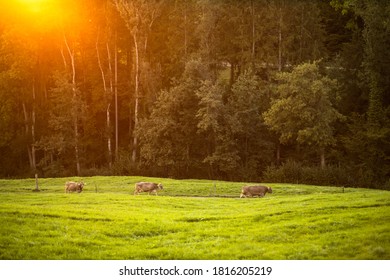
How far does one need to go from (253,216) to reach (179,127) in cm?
3626

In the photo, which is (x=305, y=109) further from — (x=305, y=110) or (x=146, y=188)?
(x=146, y=188)

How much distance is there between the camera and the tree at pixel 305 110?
58.9 meters

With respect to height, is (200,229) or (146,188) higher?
(146,188)

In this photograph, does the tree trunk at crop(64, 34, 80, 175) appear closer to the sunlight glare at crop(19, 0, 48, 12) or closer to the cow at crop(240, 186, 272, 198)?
the sunlight glare at crop(19, 0, 48, 12)

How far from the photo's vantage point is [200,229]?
90.3 ft

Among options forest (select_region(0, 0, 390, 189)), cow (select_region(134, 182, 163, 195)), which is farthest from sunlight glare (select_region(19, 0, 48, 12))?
cow (select_region(134, 182, 163, 195))

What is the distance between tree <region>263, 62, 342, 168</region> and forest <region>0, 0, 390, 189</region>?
13 centimetres

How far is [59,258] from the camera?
A: 77.3ft

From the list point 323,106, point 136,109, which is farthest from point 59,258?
point 136,109

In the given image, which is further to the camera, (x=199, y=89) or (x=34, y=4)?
(x=34, y=4)

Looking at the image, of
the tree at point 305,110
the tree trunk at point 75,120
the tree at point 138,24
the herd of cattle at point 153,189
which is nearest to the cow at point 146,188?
the herd of cattle at point 153,189

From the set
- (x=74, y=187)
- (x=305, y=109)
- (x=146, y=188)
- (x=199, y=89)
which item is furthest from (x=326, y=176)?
(x=74, y=187)

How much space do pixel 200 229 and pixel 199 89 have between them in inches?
1514

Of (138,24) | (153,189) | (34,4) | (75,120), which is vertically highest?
(34,4)
